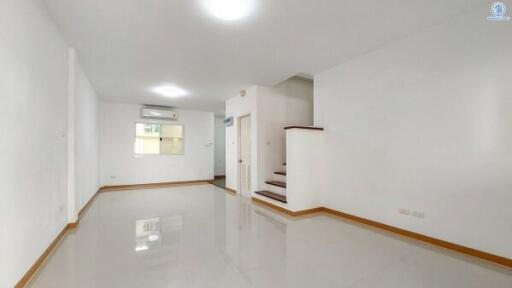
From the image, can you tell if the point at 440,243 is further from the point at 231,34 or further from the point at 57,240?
the point at 57,240

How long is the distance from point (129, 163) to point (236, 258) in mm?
5953

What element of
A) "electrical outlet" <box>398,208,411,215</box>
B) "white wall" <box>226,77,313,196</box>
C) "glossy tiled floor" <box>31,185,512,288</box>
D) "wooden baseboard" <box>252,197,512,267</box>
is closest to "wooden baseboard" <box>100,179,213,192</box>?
"glossy tiled floor" <box>31,185,512,288</box>

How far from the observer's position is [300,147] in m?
3.91

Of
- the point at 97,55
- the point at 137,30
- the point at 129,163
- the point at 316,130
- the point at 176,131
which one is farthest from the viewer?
the point at 176,131

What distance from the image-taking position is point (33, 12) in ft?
6.64

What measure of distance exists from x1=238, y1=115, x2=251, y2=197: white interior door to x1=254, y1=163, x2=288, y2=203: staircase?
685 mm

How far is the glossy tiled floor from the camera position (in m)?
1.87

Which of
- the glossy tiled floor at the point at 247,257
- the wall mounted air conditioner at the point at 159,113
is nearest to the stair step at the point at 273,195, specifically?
the glossy tiled floor at the point at 247,257

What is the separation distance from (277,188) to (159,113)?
4.88 m

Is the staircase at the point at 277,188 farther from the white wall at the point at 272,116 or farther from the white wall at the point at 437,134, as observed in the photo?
the white wall at the point at 437,134

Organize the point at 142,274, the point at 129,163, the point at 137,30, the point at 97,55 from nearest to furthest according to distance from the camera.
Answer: the point at 142,274, the point at 137,30, the point at 97,55, the point at 129,163

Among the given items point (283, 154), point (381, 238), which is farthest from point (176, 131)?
point (381, 238)

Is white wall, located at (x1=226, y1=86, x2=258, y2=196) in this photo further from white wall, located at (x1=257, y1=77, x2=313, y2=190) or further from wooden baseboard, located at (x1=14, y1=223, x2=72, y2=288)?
wooden baseboard, located at (x1=14, y1=223, x2=72, y2=288)

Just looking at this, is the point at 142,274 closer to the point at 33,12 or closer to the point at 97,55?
the point at 33,12
